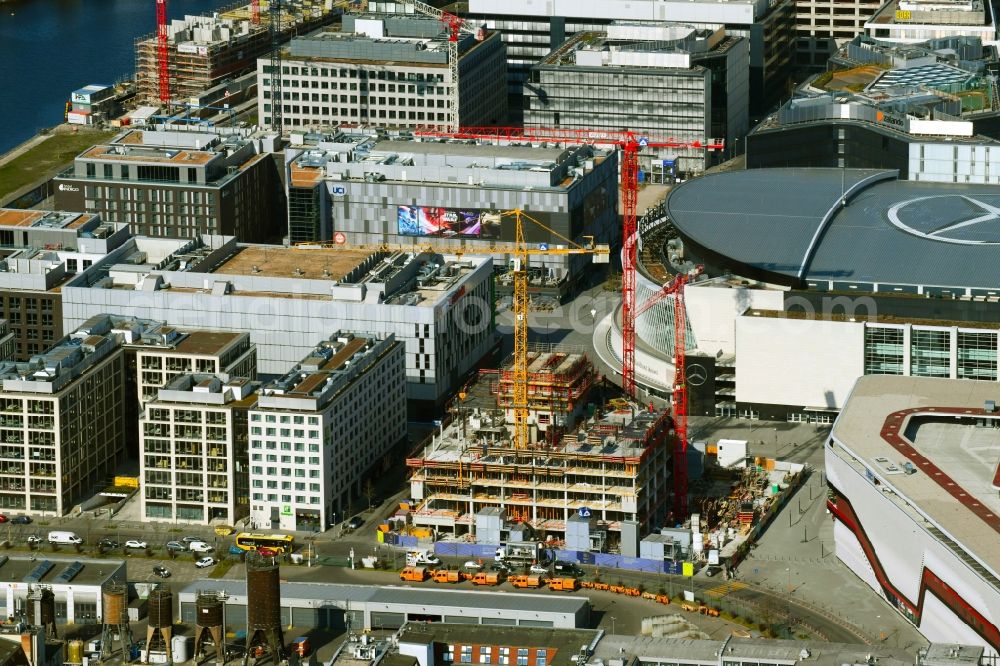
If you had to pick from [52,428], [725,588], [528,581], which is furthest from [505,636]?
[52,428]

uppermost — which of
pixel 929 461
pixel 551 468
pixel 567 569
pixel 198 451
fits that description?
pixel 929 461

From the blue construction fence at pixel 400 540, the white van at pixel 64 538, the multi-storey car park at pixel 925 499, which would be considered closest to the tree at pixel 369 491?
the blue construction fence at pixel 400 540

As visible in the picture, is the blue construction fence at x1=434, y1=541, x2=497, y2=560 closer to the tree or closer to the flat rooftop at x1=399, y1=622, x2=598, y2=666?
the tree

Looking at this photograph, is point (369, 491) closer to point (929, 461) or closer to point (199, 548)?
point (199, 548)

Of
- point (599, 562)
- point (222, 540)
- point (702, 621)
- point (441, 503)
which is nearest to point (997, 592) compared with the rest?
point (702, 621)

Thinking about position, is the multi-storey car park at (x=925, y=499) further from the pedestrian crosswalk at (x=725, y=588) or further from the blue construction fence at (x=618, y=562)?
the blue construction fence at (x=618, y=562)

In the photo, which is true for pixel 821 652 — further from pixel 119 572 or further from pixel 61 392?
pixel 61 392
